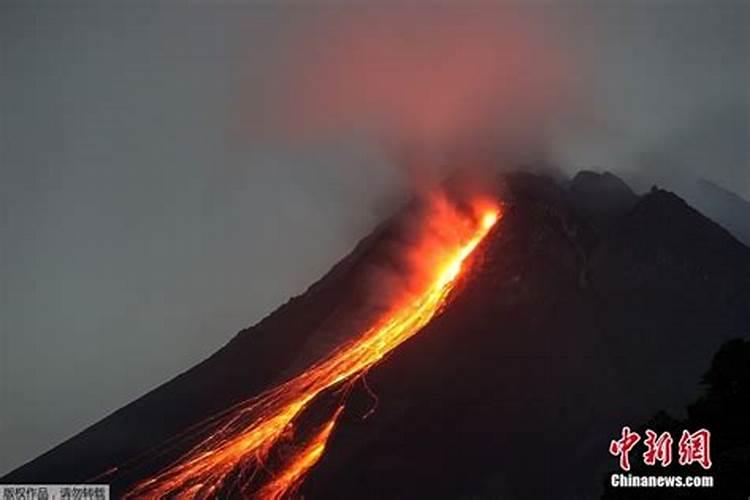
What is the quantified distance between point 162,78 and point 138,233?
1.91ft

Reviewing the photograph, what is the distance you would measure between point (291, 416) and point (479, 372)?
2.66ft

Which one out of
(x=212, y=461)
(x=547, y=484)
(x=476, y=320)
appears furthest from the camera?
(x=476, y=320)

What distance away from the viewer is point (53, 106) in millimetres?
4086

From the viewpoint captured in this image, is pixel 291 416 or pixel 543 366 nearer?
pixel 543 366

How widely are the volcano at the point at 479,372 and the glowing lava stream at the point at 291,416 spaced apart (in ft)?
0.05

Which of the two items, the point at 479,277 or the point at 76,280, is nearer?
the point at 76,280

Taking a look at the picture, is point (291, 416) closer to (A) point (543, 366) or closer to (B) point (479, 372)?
(B) point (479, 372)

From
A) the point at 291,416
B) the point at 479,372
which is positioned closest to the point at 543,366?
the point at 479,372

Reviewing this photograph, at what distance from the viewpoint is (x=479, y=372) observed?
421 cm

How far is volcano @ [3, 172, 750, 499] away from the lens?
12.8 ft

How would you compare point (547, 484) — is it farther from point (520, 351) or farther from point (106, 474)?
point (106, 474)

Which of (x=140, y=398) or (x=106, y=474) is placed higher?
(x=140, y=398)

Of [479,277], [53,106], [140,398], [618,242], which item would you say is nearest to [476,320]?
[479,277]

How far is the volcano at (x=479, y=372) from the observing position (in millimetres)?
→ 3906
